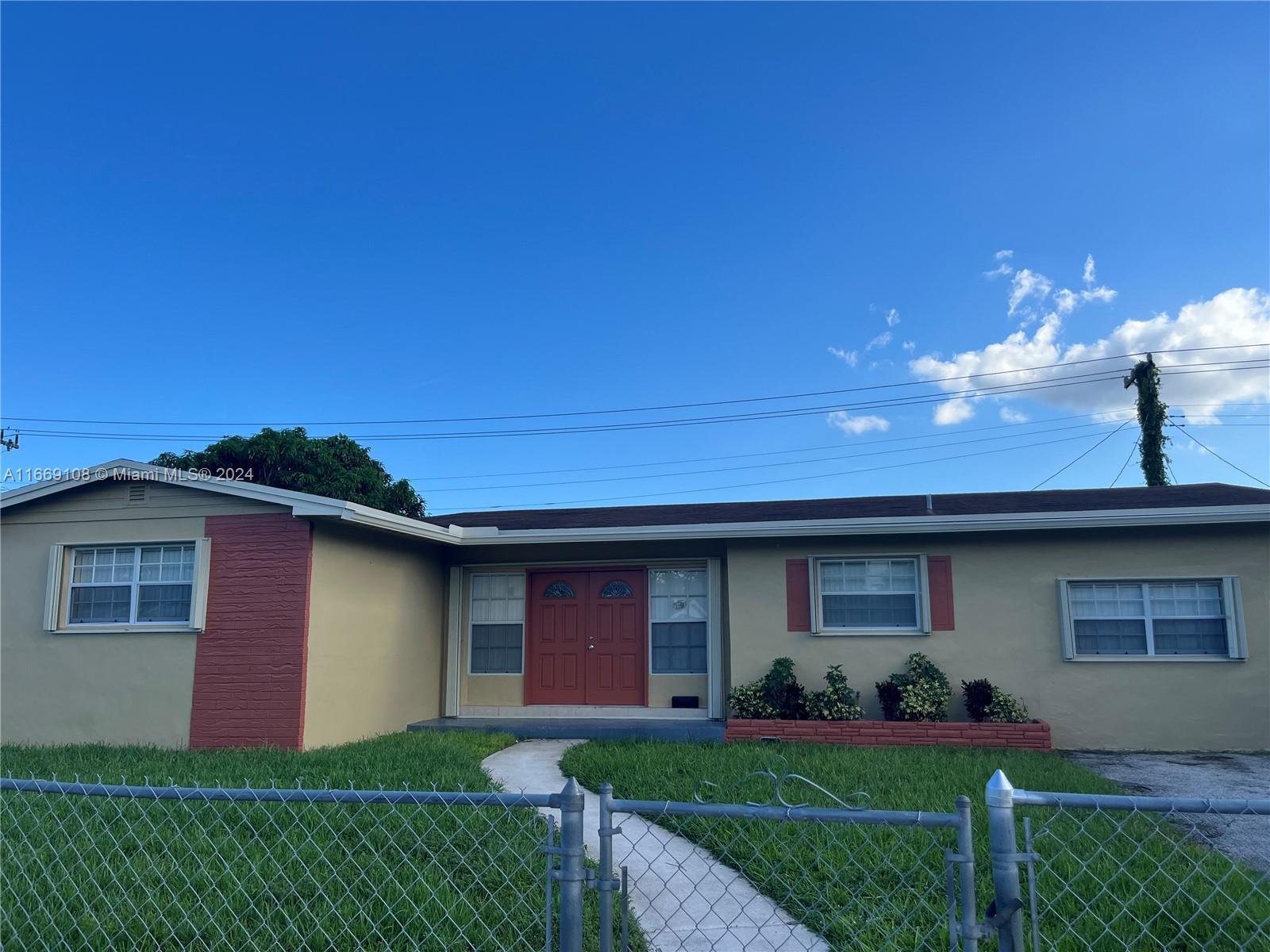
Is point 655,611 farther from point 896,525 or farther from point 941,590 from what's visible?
point 941,590

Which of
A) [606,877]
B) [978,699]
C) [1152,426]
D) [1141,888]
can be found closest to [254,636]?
[978,699]

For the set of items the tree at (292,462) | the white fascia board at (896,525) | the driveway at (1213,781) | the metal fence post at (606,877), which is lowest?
the driveway at (1213,781)

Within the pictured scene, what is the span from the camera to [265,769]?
Answer: 8242mm

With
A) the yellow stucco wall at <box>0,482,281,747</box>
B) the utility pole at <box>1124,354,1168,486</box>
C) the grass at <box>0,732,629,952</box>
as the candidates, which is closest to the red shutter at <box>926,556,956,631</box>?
the grass at <box>0,732,629,952</box>

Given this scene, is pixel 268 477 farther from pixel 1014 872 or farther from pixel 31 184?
pixel 1014 872

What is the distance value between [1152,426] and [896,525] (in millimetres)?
19462

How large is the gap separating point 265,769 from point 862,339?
48.8 ft

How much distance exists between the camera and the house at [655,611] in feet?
33.3

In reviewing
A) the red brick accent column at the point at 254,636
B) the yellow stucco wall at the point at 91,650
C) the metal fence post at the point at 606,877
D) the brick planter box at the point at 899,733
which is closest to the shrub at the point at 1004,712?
the brick planter box at the point at 899,733

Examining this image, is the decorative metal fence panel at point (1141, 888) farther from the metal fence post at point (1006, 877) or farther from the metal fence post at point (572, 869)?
the metal fence post at point (572, 869)

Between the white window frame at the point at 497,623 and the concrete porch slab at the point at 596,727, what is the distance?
3.22 feet

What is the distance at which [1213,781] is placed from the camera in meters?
8.55

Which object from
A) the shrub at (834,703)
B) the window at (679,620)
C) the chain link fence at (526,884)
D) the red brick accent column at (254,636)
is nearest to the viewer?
the chain link fence at (526,884)

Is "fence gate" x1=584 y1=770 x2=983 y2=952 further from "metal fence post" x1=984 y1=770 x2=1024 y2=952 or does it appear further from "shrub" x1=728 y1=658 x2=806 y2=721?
"shrub" x1=728 y1=658 x2=806 y2=721
